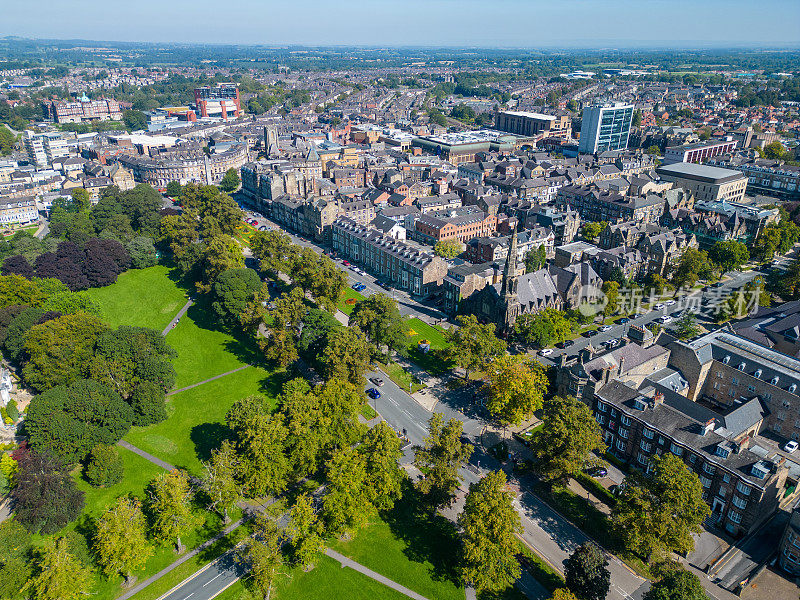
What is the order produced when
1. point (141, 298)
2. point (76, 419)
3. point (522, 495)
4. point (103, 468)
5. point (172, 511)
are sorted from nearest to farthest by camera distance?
point (172, 511)
point (522, 495)
point (103, 468)
point (76, 419)
point (141, 298)

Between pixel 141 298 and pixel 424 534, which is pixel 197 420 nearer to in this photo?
pixel 424 534

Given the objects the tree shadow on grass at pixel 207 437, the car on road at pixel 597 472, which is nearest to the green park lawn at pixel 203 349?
the tree shadow on grass at pixel 207 437

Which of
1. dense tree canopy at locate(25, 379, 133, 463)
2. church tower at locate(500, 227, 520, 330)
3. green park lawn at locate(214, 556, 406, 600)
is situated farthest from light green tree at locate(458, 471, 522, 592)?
dense tree canopy at locate(25, 379, 133, 463)

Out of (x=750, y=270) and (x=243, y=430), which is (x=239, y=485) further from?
(x=750, y=270)

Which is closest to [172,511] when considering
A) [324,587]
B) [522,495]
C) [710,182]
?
[324,587]

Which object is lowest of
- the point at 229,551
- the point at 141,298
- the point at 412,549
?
the point at 229,551

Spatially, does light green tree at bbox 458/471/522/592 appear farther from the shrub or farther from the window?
the shrub
